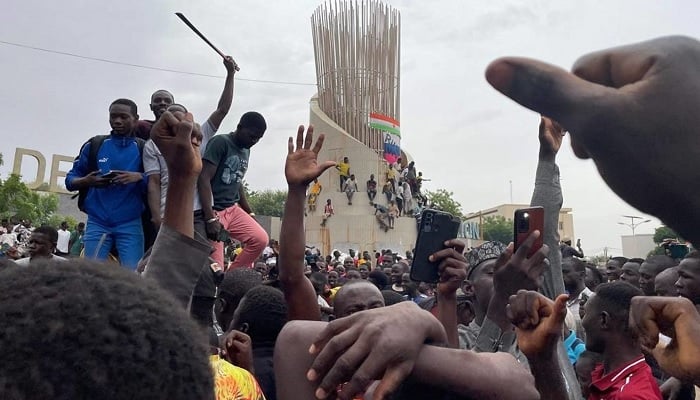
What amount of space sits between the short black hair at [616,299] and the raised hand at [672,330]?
6.29 ft

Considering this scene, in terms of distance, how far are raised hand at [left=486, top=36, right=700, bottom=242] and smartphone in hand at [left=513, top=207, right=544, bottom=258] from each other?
48.5 inches

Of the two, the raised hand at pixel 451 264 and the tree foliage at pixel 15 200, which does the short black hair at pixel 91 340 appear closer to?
the raised hand at pixel 451 264

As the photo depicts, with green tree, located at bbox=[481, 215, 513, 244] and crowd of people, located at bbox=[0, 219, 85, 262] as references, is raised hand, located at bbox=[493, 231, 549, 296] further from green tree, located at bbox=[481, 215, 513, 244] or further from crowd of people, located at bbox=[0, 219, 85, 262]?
green tree, located at bbox=[481, 215, 513, 244]

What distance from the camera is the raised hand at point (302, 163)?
257cm

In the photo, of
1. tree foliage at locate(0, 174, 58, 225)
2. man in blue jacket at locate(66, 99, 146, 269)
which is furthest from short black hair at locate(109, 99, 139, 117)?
tree foliage at locate(0, 174, 58, 225)

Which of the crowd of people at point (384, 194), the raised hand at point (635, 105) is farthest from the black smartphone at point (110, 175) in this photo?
the crowd of people at point (384, 194)

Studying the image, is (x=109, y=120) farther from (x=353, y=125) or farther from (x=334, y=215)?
(x=353, y=125)

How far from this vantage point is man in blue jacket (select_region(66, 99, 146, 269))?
3.99 meters

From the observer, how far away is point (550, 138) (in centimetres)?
243

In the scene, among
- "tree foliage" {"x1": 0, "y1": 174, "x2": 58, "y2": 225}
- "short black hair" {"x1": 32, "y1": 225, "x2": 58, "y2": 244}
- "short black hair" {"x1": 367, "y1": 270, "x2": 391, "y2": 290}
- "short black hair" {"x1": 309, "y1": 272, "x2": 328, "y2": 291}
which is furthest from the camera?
"tree foliage" {"x1": 0, "y1": 174, "x2": 58, "y2": 225}

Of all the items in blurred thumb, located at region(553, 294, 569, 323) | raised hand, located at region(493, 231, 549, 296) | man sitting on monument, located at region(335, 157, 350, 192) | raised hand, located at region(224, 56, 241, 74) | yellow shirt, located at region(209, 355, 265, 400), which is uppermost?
man sitting on monument, located at region(335, 157, 350, 192)

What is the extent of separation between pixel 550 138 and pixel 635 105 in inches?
63.2

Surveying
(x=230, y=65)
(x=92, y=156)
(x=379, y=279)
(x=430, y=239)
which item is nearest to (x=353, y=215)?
(x=379, y=279)

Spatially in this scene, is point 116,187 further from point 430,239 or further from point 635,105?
point 635,105
